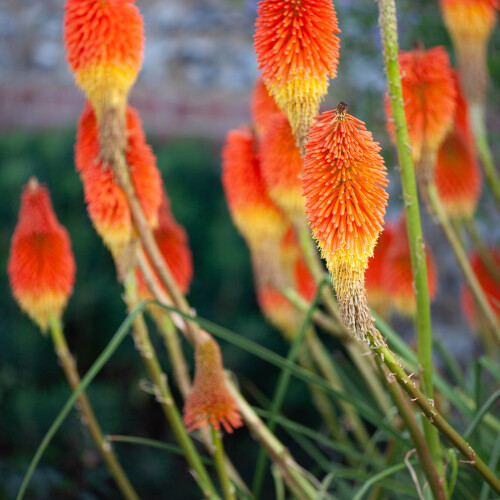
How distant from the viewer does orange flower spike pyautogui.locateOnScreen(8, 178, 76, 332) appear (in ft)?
3.96

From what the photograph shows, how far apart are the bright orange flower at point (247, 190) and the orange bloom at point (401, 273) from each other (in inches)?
10.2

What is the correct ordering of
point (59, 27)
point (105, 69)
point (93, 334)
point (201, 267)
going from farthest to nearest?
point (59, 27)
point (201, 267)
point (93, 334)
point (105, 69)

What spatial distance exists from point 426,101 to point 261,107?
28cm

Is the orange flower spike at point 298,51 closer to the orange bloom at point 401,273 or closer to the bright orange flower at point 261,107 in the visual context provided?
the bright orange flower at point 261,107

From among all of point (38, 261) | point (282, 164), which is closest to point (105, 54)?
point (282, 164)

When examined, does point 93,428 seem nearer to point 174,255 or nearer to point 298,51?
point 174,255

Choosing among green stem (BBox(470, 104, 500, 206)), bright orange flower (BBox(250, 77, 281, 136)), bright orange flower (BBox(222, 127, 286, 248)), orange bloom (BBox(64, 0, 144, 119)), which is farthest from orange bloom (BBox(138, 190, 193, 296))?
green stem (BBox(470, 104, 500, 206))

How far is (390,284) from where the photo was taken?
1.43 meters

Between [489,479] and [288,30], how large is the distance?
1.77 feet

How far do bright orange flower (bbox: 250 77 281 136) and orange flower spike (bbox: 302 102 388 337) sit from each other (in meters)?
0.53

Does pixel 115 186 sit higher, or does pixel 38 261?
pixel 115 186

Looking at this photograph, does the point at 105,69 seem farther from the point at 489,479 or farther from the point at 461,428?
the point at 461,428

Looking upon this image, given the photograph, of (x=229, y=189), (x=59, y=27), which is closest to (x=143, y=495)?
(x=229, y=189)

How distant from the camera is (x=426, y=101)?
3.72ft
